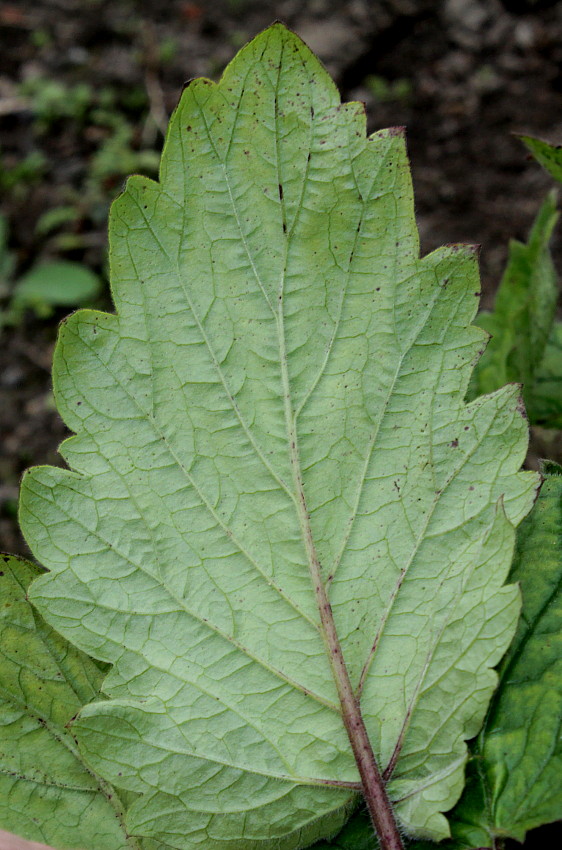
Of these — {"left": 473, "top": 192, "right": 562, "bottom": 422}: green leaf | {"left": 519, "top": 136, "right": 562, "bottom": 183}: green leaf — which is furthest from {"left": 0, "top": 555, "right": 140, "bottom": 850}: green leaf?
{"left": 519, "top": 136, "right": 562, "bottom": 183}: green leaf

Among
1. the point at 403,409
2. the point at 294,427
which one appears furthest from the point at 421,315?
the point at 294,427

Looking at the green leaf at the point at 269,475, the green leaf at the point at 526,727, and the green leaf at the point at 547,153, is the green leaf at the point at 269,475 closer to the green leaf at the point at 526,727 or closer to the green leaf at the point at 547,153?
the green leaf at the point at 526,727

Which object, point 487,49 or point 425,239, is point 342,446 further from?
point 487,49

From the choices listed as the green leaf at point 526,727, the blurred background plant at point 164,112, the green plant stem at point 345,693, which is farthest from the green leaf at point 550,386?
the blurred background plant at point 164,112

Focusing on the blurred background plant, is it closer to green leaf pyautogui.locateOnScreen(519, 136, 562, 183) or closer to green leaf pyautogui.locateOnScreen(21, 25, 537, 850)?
green leaf pyautogui.locateOnScreen(519, 136, 562, 183)

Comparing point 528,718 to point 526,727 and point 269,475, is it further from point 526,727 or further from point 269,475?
point 269,475
